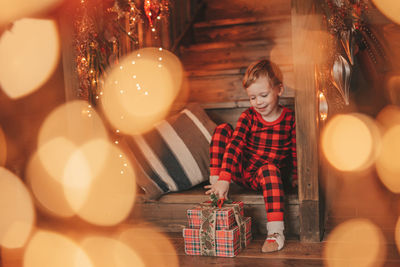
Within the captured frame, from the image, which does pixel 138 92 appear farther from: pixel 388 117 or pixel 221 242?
pixel 388 117

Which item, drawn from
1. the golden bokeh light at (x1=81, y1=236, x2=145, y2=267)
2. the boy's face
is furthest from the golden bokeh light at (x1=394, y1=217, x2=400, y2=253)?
the golden bokeh light at (x1=81, y1=236, x2=145, y2=267)

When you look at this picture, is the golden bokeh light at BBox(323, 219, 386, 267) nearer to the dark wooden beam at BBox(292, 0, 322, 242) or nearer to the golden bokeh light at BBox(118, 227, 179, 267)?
the dark wooden beam at BBox(292, 0, 322, 242)

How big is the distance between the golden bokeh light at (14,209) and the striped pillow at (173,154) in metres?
0.62

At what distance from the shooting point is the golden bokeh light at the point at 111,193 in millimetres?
2127

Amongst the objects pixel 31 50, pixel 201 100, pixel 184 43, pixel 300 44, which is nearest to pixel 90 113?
pixel 31 50

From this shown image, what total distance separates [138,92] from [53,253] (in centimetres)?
99

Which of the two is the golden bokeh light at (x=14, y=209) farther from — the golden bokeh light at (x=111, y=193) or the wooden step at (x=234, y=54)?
the wooden step at (x=234, y=54)

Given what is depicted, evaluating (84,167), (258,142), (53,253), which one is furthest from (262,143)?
(53,253)

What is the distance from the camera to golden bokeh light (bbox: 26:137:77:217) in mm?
2266

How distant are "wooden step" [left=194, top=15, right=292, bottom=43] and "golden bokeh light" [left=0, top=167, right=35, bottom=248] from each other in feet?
6.52

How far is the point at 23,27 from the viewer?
2195 millimetres

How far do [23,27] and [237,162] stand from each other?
129cm

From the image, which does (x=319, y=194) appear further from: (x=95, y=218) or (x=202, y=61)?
(x=202, y=61)

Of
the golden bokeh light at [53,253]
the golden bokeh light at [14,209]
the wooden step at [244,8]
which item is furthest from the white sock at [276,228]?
the wooden step at [244,8]
